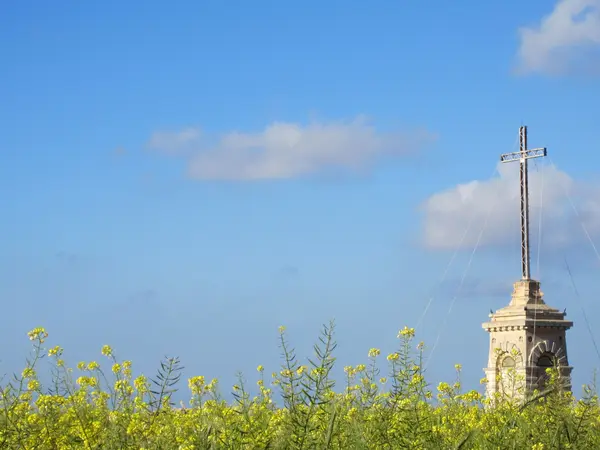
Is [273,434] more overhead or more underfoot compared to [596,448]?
more underfoot

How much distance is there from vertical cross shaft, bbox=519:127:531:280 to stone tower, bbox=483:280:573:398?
120cm

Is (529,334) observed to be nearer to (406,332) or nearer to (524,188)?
(524,188)

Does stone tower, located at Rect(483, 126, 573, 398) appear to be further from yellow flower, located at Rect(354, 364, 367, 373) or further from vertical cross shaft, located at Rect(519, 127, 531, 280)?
yellow flower, located at Rect(354, 364, 367, 373)

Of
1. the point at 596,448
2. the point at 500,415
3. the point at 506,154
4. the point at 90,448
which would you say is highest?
the point at 506,154

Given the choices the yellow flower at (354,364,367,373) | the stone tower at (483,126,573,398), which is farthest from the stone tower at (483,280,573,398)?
the yellow flower at (354,364,367,373)

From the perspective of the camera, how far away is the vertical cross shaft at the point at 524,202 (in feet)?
130

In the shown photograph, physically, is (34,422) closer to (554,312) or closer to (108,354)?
(108,354)

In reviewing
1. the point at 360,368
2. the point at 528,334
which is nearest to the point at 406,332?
the point at 360,368

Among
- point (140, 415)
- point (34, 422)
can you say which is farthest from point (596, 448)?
point (34, 422)

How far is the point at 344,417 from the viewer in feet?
28.8

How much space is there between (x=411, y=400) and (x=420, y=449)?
1.84 feet

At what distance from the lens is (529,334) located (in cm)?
3709

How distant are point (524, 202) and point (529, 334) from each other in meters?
7.25

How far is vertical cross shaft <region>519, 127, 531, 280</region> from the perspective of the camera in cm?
3969
